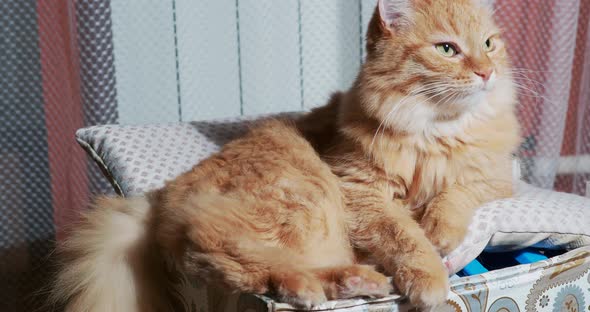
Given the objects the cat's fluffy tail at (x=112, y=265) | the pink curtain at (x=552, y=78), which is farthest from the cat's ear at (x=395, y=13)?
the pink curtain at (x=552, y=78)

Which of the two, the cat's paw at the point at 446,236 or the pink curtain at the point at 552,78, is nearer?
the cat's paw at the point at 446,236

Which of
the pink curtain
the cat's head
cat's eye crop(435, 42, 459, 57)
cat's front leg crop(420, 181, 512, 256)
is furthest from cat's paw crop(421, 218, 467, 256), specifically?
the pink curtain

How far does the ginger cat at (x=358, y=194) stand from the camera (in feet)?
4.26

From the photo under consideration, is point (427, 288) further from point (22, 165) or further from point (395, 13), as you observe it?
point (22, 165)

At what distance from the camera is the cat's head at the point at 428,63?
1.49m

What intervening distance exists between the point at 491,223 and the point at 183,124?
3.36 feet

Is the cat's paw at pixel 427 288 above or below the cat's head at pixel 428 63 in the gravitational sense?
below

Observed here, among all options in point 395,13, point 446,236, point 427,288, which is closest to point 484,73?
point 395,13

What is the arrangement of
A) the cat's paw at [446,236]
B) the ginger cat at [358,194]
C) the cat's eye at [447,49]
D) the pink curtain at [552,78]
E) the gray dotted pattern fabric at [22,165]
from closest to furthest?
the ginger cat at [358,194], the cat's paw at [446,236], the cat's eye at [447,49], the gray dotted pattern fabric at [22,165], the pink curtain at [552,78]

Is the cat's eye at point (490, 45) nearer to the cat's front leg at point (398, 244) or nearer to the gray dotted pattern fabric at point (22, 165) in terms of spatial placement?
the cat's front leg at point (398, 244)

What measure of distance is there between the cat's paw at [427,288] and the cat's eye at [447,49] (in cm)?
55

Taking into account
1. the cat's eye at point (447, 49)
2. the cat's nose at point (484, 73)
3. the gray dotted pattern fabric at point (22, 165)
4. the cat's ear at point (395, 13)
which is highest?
the cat's ear at point (395, 13)

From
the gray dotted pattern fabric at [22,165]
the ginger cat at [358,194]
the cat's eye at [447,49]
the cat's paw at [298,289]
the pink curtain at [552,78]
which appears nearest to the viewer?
the cat's paw at [298,289]

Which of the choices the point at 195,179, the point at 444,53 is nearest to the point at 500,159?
the point at 444,53
